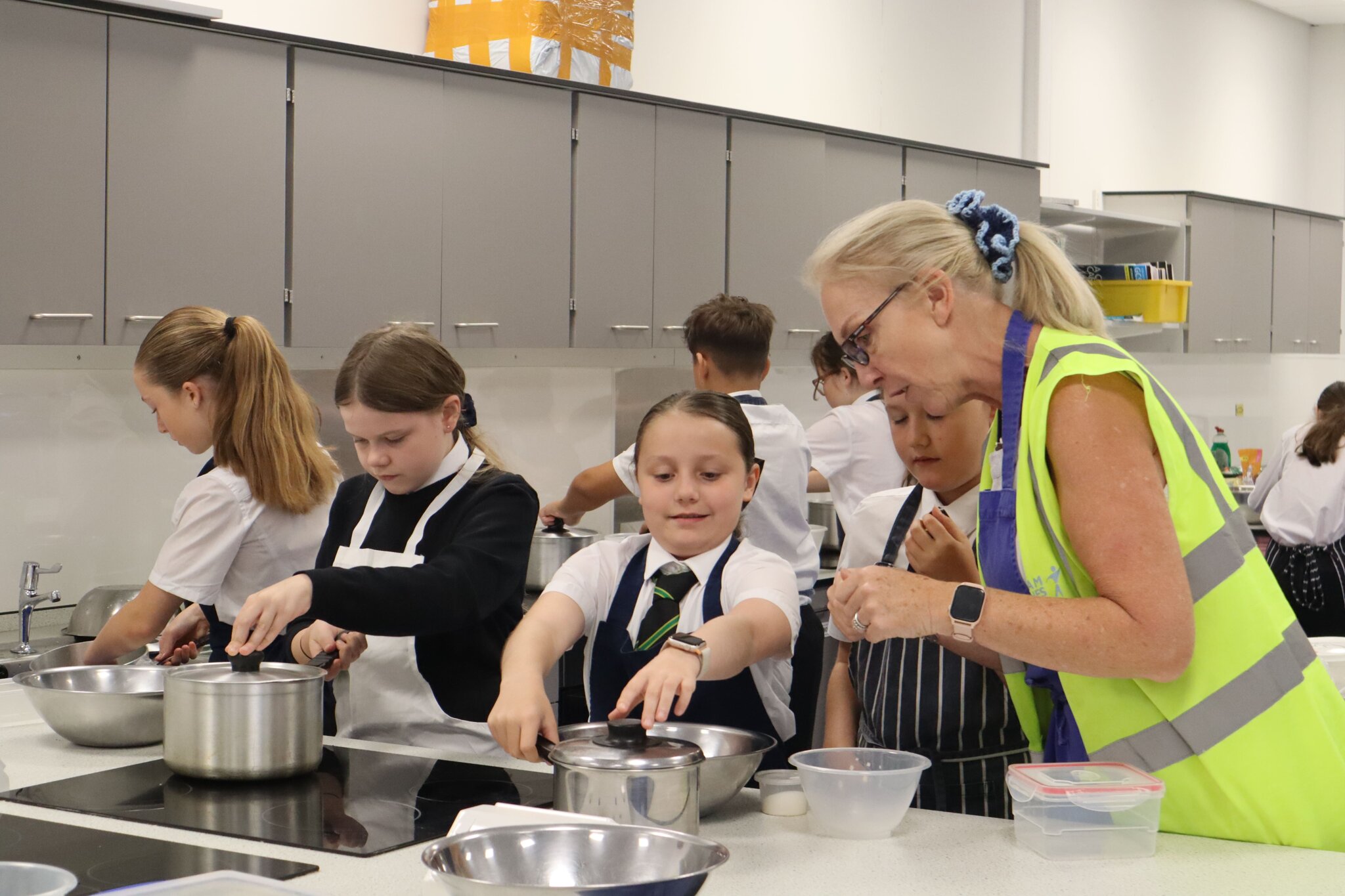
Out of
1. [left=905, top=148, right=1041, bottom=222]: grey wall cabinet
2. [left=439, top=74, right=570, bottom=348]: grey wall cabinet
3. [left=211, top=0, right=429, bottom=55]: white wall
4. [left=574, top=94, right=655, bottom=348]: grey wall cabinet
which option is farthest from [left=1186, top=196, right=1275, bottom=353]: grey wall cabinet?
[left=211, top=0, right=429, bottom=55]: white wall

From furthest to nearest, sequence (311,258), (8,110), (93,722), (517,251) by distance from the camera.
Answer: (517,251), (311,258), (8,110), (93,722)

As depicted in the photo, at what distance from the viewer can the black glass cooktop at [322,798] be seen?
1439 millimetres

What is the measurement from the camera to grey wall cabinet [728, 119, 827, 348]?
430 centimetres

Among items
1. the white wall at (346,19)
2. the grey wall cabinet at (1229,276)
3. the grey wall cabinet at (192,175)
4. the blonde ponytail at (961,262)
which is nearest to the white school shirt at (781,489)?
the grey wall cabinet at (192,175)

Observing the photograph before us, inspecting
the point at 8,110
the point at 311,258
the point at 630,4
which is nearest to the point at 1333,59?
the point at 630,4

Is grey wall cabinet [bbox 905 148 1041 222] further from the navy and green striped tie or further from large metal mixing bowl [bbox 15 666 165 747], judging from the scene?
large metal mixing bowl [bbox 15 666 165 747]

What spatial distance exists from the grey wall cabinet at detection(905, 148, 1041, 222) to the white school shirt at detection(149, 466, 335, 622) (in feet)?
9.95

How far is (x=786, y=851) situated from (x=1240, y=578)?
0.54 metres

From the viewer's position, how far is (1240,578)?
4.69 feet

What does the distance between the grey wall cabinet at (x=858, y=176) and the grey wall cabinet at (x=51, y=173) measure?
7.88 ft

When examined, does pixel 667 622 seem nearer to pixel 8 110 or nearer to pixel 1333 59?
pixel 8 110

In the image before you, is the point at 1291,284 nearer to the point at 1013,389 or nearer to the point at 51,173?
the point at 51,173

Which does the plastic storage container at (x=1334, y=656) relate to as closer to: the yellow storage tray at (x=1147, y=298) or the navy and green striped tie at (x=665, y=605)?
the navy and green striped tie at (x=665, y=605)

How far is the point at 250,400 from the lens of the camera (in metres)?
2.28
